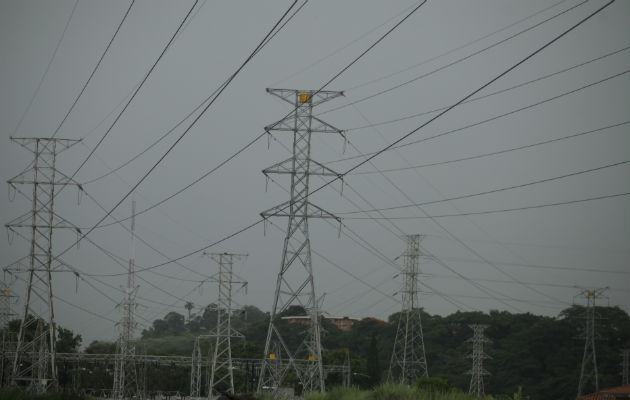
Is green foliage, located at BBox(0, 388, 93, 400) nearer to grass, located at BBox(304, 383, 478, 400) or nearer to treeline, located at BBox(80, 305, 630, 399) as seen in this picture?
grass, located at BBox(304, 383, 478, 400)

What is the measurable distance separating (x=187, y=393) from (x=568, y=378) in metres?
44.2

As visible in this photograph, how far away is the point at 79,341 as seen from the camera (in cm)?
10338

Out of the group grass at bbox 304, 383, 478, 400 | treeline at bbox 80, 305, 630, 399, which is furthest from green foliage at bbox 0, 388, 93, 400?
treeline at bbox 80, 305, 630, 399

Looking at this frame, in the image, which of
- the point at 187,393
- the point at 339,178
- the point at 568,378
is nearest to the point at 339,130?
the point at 339,178

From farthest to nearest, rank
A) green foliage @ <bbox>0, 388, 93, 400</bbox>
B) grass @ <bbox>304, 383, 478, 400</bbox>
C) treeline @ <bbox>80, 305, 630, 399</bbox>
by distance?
treeline @ <bbox>80, 305, 630, 399</bbox> → green foliage @ <bbox>0, 388, 93, 400</bbox> → grass @ <bbox>304, 383, 478, 400</bbox>

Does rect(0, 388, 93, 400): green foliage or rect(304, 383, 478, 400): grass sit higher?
rect(304, 383, 478, 400): grass

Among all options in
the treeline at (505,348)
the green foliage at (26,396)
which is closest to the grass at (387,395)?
the green foliage at (26,396)

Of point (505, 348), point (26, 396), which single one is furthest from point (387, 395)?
point (505, 348)

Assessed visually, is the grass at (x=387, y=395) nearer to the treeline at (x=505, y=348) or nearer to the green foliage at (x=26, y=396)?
the green foliage at (x=26, y=396)

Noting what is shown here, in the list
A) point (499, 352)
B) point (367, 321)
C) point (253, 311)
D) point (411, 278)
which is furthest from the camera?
point (253, 311)

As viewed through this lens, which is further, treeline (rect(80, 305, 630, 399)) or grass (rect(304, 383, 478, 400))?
treeline (rect(80, 305, 630, 399))

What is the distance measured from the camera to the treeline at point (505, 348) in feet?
240

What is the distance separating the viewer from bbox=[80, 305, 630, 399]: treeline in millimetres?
73000

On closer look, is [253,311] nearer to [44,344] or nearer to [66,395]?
[44,344]
